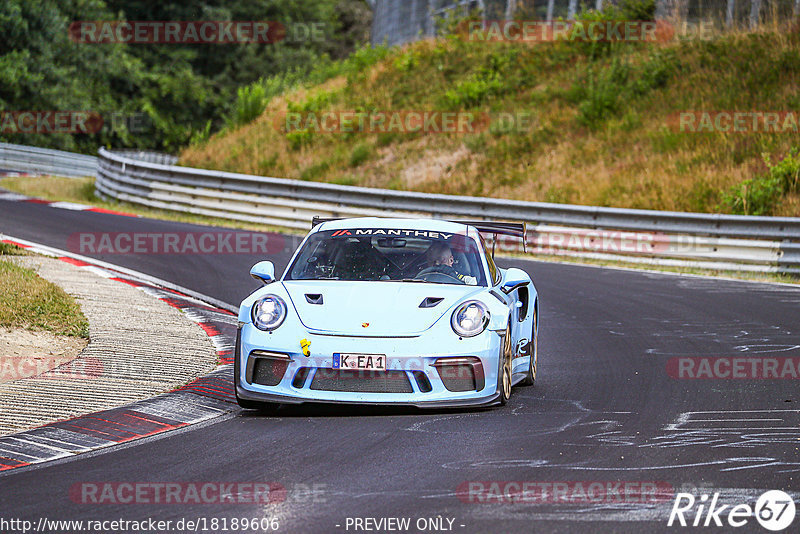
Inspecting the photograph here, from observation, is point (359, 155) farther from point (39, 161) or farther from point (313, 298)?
point (313, 298)

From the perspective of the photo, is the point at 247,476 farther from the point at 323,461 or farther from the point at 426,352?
the point at 426,352

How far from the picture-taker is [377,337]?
719 cm

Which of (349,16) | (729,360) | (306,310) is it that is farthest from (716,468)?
(349,16)

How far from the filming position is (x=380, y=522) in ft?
15.8

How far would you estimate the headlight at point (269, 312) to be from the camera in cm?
743

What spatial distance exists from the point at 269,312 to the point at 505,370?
5.52 feet

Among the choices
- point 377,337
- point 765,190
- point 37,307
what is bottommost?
point 37,307

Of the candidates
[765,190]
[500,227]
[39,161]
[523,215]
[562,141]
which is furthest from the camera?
[39,161]

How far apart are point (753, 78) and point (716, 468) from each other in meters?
22.1

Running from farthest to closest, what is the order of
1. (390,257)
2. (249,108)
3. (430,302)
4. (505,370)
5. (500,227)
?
(249,108), (500,227), (390,257), (505,370), (430,302)

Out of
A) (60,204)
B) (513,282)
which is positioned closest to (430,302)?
(513,282)

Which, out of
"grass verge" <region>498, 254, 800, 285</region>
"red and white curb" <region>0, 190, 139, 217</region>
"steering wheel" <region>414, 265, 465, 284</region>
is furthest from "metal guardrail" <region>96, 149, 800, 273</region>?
"steering wheel" <region>414, 265, 465, 284</region>

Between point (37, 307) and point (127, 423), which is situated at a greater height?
point (37, 307)

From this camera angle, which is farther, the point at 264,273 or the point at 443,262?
the point at 443,262
